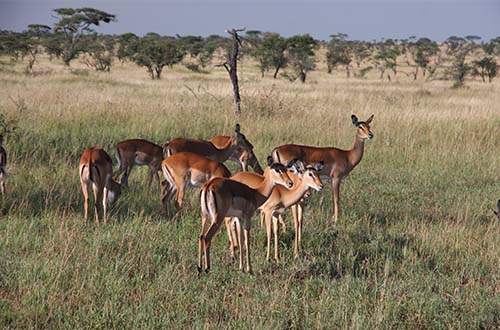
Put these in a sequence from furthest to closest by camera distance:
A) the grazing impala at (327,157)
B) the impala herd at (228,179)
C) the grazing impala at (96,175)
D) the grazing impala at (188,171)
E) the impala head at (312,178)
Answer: the grazing impala at (327,157)
the grazing impala at (188,171)
the grazing impala at (96,175)
the impala head at (312,178)
the impala herd at (228,179)

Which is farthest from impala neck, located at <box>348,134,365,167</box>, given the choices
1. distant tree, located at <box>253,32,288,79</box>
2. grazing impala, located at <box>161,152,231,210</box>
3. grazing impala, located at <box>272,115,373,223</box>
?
distant tree, located at <box>253,32,288,79</box>

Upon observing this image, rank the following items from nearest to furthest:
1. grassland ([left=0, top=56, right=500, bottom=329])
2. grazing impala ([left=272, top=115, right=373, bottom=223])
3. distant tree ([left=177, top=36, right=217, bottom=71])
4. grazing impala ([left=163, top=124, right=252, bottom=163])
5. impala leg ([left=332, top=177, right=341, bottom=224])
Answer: grassland ([left=0, top=56, right=500, bottom=329]) → impala leg ([left=332, top=177, right=341, bottom=224]) → grazing impala ([left=272, top=115, right=373, bottom=223]) → grazing impala ([left=163, top=124, right=252, bottom=163]) → distant tree ([left=177, top=36, right=217, bottom=71])

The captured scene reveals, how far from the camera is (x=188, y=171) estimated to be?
253 inches

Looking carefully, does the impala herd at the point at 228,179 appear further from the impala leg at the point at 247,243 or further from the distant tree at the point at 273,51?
the distant tree at the point at 273,51

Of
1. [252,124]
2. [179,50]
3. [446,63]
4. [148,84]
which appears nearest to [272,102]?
[252,124]

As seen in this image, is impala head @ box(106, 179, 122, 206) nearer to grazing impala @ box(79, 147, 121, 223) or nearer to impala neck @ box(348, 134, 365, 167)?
grazing impala @ box(79, 147, 121, 223)

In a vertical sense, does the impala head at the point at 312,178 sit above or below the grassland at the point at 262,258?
above

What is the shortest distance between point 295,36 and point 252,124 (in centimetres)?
2580

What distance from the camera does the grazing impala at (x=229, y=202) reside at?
462cm

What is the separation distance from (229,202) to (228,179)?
0.35 m

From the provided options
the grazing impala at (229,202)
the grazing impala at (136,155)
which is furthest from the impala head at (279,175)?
the grazing impala at (136,155)

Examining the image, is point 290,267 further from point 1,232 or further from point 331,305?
point 1,232

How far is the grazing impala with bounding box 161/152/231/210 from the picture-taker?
6383mm

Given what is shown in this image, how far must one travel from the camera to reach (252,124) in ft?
39.3
